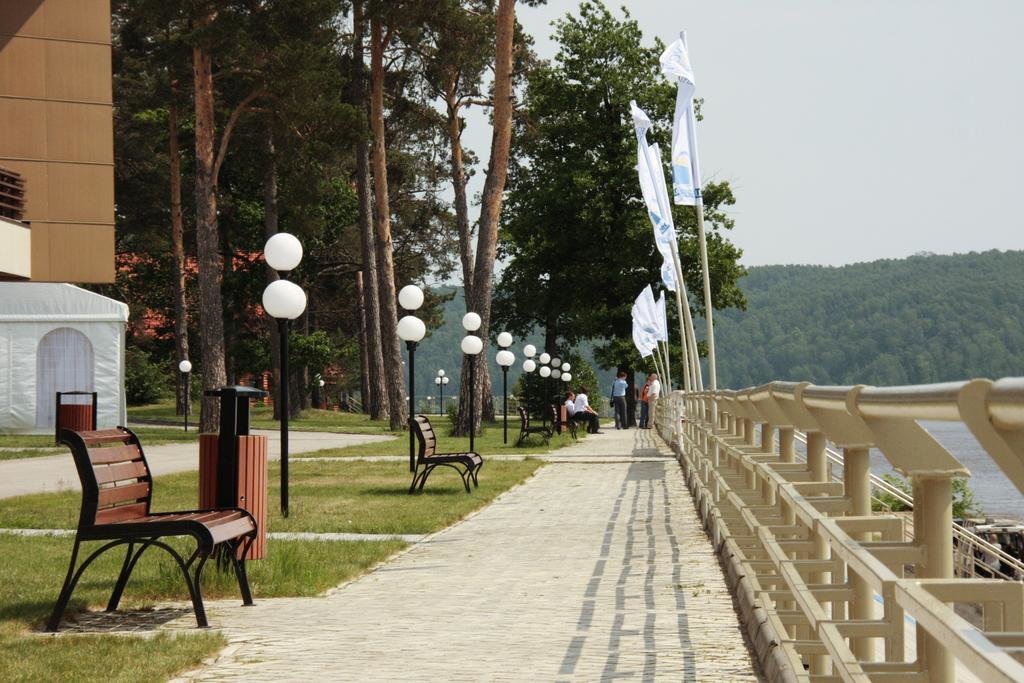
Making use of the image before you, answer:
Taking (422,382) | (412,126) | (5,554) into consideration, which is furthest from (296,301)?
(422,382)

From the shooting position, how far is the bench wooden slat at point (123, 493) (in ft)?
24.6

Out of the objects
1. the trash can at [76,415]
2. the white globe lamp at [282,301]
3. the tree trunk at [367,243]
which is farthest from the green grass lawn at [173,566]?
the tree trunk at [367,243]

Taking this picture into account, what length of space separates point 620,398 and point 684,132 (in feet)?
101

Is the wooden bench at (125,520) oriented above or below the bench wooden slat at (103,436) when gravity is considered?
below

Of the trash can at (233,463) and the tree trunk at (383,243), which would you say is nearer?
the trash can at (233,463)

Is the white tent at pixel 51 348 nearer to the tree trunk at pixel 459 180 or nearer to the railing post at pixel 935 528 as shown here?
the tree trunk at pixel 459 180

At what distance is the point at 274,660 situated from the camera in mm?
6430

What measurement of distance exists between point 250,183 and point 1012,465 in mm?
57482

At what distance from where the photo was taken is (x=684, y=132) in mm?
17375

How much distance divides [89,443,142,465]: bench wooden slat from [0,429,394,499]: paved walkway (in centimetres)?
956

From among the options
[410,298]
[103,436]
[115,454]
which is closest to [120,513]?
[115,454]

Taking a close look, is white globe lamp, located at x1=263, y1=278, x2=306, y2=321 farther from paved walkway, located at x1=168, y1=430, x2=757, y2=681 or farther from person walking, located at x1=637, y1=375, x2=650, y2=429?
person walking, located at x1=637, y1=375, x2=650, y2=429

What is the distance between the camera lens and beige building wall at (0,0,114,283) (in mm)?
26047

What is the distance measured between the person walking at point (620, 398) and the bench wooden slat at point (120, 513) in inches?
1536
